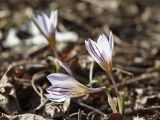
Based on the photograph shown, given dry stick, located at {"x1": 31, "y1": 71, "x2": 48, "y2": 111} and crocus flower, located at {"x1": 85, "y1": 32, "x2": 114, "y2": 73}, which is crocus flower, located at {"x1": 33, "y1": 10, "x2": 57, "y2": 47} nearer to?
dry stick, located at {"x1": 31, "y1": 71, "x2": 48, "y2": 111}

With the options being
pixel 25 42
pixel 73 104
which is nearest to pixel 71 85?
pixel 73 104

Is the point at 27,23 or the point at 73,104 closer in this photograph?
the point at 73,104

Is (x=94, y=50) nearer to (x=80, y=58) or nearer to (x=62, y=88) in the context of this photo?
(x=62, y=88)

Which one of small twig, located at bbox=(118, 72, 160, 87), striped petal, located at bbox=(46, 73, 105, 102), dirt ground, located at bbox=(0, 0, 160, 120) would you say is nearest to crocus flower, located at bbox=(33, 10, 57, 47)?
dirt ground, located at bbox=(0, 0, 160, 120)

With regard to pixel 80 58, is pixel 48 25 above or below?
above

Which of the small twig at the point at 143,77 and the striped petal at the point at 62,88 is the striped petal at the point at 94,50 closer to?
the striped petal at the point at 62,88

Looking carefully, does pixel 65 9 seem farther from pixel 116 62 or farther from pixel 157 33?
pixel 116 62

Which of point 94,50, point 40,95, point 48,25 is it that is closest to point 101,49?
point 94,50

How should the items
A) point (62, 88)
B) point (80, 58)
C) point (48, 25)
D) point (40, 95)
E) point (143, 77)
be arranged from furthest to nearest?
point (80, 58)
point (143, 77)
point (48, 25)
point (40, 95)
point (62, 88)
